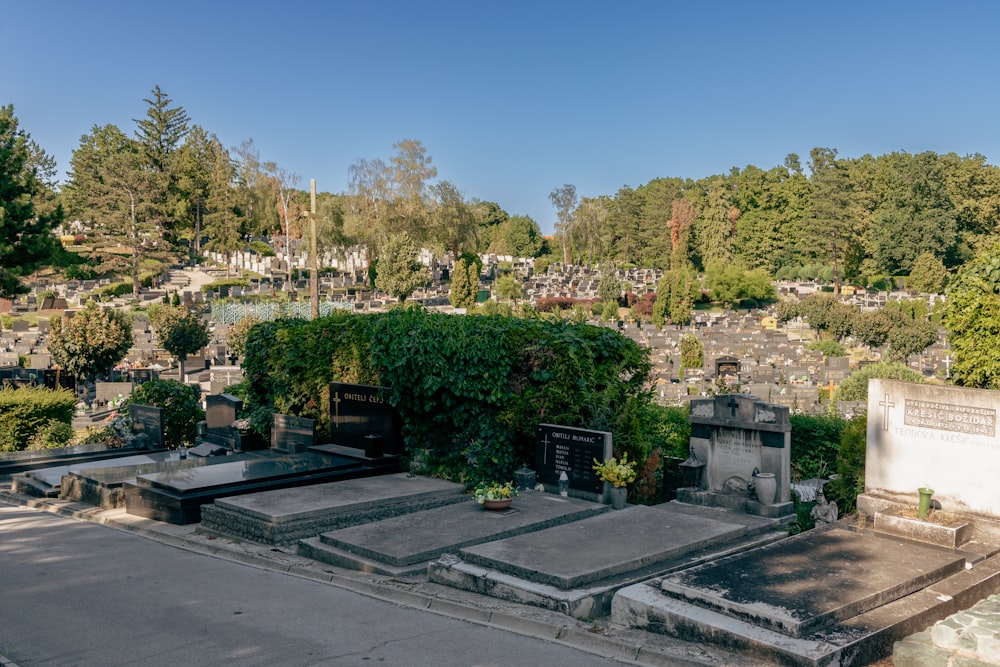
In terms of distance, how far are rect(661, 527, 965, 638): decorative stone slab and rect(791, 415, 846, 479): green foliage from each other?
16.2ft

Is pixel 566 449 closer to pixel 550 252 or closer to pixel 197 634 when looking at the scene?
pixel 197 634

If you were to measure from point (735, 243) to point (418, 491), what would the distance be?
82.0 metres

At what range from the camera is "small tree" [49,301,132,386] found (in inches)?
1029

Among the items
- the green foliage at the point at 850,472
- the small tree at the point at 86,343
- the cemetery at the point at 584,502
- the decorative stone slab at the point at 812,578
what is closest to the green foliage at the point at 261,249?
the small tree at the point at 86,343

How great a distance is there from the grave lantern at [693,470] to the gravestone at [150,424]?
998cm

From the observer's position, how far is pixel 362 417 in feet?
44.2

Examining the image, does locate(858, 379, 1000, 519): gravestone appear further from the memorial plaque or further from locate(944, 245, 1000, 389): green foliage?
the memorial plaque

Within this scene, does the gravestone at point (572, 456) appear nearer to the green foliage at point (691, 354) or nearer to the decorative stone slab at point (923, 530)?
the decorative stone slab at point (923, 530)

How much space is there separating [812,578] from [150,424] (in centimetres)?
1278

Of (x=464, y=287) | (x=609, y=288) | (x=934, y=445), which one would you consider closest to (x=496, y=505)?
(x=934, y=445)

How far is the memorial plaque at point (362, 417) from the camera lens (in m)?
13.1

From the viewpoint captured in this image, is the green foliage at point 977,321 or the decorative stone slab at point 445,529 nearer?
the decorative stone slab at point 445,529

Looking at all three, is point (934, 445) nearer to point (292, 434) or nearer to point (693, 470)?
point (693, 470)

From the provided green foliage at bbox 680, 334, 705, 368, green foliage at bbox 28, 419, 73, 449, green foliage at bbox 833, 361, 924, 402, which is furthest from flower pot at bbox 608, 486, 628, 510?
green foliage at bbox 680, 334, 705, 368
